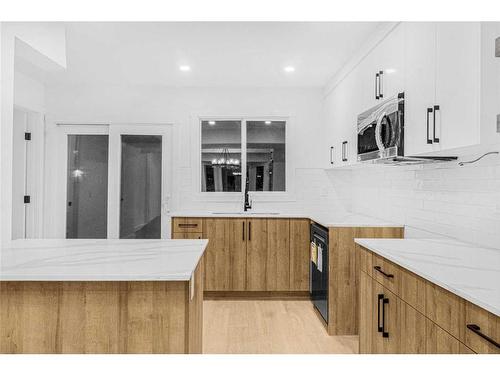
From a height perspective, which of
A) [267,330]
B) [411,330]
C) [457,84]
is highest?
[457,84]

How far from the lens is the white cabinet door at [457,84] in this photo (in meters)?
1.61

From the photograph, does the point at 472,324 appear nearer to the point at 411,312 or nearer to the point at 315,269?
the point at 411,312

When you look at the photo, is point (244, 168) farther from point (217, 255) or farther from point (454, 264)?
point (454, 264)

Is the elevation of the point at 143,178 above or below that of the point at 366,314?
above

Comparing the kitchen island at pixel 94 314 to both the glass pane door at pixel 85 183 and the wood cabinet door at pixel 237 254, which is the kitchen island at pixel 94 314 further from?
the glass pane door at pixel 85 183

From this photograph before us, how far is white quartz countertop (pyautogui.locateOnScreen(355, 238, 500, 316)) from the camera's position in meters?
1.21

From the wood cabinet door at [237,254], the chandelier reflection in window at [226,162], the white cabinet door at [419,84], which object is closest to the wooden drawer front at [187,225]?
the wood cabinet door at [237,254]

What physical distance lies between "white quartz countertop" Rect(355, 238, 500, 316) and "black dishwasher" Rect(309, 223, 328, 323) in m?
0.92

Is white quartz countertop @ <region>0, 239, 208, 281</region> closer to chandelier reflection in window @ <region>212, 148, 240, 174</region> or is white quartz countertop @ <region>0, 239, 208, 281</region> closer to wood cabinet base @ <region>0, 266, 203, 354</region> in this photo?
wood cabinet base @ <region>0, 266, 203, 354</region>

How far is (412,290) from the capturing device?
5.37 feet

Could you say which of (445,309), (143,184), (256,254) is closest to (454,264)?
(445,309)

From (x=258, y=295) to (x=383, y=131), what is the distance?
7.44 feet

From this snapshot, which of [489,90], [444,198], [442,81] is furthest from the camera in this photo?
[444,198]

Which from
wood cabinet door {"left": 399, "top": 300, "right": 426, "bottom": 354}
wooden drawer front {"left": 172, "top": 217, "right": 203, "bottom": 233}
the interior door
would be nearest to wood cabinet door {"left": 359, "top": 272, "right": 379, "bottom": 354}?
wood cabinet door {"left": 399, "top": 300, "right": 426, "bottom": 354}
